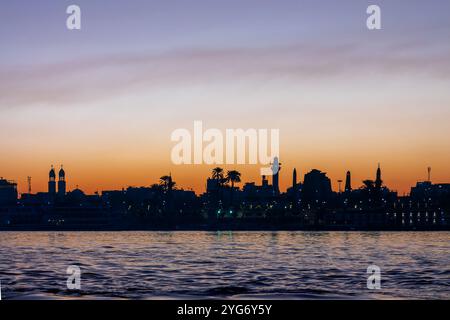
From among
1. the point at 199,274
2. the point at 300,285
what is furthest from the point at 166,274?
the point at 300,285

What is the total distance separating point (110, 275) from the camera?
46.8m
